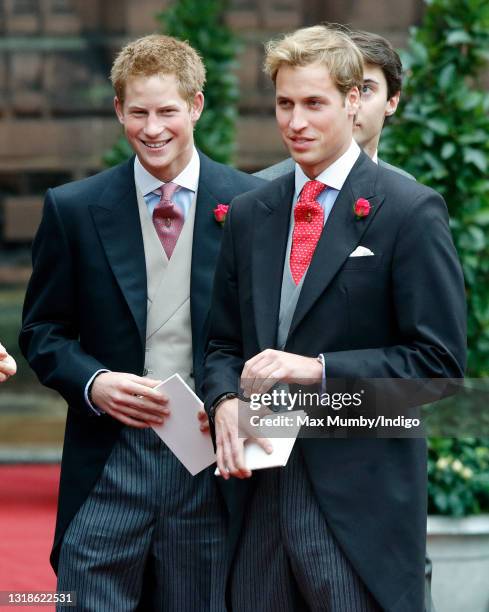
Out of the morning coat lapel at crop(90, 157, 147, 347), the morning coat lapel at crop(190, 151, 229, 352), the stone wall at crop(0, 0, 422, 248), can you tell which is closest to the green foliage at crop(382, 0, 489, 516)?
the morning coat lapel at crop(190, 151, 229, 352)

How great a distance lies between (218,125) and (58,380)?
4.78 m

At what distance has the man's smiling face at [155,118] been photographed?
3590mm

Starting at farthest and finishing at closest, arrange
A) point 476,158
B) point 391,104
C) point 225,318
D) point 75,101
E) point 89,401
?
point 75,101 → point 476,158 → point 391,104 → point 89,401 → point 225,318

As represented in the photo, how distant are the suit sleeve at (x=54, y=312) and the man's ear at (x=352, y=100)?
3.01ft

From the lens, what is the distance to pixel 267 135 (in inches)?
403

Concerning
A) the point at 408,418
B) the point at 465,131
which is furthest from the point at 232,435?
the point at 465,131

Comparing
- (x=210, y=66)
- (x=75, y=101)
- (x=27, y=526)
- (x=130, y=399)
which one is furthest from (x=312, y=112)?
(x=75, y=101)

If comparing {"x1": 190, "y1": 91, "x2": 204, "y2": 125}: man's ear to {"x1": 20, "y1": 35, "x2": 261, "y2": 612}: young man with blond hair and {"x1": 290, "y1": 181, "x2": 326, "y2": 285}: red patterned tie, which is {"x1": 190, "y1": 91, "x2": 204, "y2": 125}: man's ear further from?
{"x1": 290, "y1": 181, "x2": 326, "y2": 285}: red patterned tie

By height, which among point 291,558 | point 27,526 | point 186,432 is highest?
point 186,432

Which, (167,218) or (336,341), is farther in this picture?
(167,218)

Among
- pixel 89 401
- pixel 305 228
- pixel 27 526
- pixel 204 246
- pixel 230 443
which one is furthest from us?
pixel 27 526

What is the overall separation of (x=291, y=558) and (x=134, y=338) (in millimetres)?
801

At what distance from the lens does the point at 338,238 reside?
10.1 ft

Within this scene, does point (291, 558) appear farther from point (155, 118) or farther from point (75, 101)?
point (75, 101)
